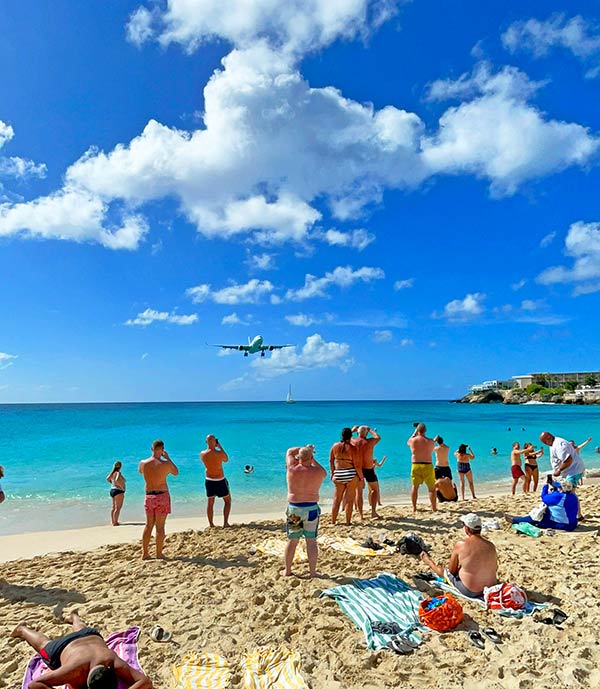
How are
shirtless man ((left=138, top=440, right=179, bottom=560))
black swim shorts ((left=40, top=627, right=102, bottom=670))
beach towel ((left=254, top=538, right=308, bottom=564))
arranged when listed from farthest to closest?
1. shirtless man ((left=138, top=440, right=179, bottom=560))
2. beach towel ((left=254, top=538, right=308, bottom=564))
3. black swim shorts ((left=40, top=627, right=102, bottom=670))

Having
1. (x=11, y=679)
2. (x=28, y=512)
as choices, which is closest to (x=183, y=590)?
(x=11, y=679)

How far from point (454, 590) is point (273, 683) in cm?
214

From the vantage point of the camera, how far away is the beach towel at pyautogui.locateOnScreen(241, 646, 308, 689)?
3.07 m

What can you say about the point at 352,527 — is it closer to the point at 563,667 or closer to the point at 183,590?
the point at 183,590

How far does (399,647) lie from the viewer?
3.40 m

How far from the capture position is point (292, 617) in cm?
398

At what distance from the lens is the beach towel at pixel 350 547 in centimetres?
561

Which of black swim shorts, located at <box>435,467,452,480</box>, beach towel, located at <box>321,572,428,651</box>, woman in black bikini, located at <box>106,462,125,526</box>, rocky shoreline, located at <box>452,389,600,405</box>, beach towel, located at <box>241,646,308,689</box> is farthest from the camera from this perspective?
rocky shoreline, located at <box>452,389,600,405</box>

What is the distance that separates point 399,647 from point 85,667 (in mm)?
2219

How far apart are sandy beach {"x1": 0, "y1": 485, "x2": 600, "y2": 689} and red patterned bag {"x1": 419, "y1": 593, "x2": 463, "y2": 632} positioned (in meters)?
0.07

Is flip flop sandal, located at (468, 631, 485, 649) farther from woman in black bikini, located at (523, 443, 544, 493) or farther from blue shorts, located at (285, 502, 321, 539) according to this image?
woman in black bikini, located at (523, 443, 544, 493)

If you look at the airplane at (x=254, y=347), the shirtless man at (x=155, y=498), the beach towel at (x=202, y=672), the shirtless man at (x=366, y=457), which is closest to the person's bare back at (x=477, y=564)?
the beach towel at (x=202, y=672)

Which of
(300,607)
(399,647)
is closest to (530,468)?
(300,607)

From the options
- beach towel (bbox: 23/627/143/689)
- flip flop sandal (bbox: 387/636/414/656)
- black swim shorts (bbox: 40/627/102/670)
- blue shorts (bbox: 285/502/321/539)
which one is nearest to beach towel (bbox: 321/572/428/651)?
flip flop sandal (bbox: 387/636/414/656)
